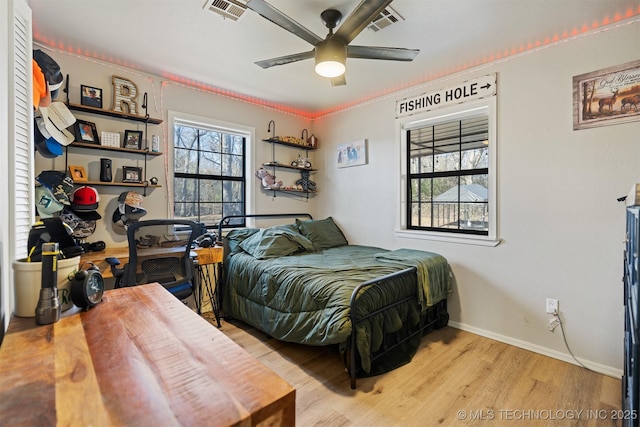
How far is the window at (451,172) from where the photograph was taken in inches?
114

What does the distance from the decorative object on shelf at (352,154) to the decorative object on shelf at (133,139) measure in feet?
7.61

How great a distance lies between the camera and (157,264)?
94.9 inches

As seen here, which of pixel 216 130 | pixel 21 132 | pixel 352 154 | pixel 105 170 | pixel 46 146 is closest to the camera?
pixel 21 132

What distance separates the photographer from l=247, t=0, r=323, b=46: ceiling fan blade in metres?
1.56

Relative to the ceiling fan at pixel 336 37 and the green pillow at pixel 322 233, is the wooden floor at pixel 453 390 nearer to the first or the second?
the green pillow at pixel 322 233

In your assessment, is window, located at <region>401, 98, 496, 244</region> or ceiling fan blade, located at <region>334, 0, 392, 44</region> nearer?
ceiling fan blade, located at <region>334, 0, 392, 44</region>

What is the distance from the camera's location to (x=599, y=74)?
2.20 m

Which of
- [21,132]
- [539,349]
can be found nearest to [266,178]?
[21,132]

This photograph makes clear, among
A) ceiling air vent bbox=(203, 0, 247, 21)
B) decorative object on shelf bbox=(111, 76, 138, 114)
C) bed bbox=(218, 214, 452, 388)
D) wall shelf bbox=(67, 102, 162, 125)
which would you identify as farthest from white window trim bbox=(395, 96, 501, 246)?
decorative object on shelf bbox=(111, 76, 138, 114)

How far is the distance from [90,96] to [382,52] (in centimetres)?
249

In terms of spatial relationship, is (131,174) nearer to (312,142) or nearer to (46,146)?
(46,146)

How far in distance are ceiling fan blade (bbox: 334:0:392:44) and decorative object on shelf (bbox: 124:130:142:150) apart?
213 centimetres

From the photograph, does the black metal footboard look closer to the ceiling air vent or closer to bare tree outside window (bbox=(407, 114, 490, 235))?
bare tree outside window (bbox=(407, 114, 490, 235))

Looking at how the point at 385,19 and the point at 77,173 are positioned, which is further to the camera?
the point at 77,173
